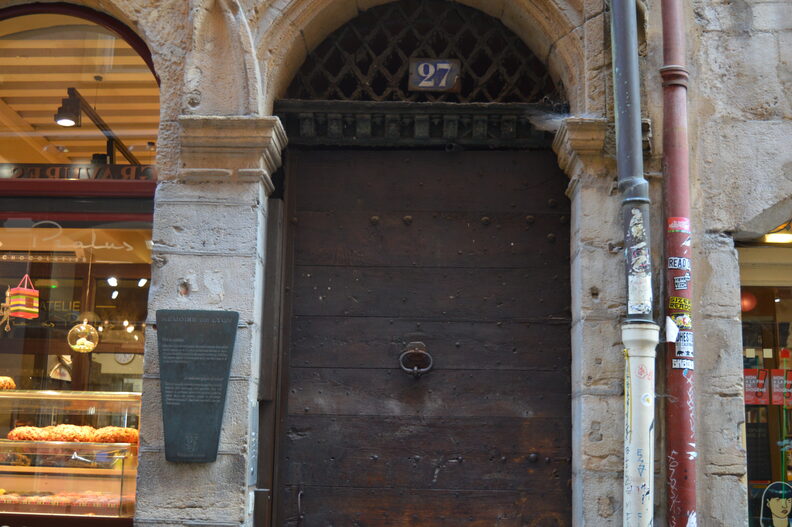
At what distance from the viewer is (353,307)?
4.69m

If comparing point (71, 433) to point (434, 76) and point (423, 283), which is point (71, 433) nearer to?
point (423, 283)

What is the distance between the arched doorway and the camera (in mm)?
4523

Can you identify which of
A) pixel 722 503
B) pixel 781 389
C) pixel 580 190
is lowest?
pixel 722 503

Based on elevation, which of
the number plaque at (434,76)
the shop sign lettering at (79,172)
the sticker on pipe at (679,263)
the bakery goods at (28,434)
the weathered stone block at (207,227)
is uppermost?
the number plaque at (434,76)

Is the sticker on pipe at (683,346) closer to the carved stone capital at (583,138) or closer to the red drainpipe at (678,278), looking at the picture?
the red drainpipe at (678,278)

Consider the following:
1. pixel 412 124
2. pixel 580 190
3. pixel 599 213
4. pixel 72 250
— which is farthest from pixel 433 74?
pixel 72 250

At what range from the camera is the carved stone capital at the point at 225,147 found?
4.32 m

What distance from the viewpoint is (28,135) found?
5094 millimetres

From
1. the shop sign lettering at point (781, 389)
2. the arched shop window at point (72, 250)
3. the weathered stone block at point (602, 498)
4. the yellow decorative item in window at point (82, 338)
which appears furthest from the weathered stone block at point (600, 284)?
the yellow decorative item in window at point (82, 338)

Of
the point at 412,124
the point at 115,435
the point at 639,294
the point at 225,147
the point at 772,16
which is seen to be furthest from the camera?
the point at 115,435

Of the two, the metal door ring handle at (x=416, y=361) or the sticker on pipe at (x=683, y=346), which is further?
the metal door ring handle at (x=416, y=361)

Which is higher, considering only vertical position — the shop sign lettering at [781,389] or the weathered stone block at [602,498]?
the shop sign lettering at [781,389]

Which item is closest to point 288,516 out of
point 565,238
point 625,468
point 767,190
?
point 625,468

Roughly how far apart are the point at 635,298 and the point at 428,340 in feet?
4.02
